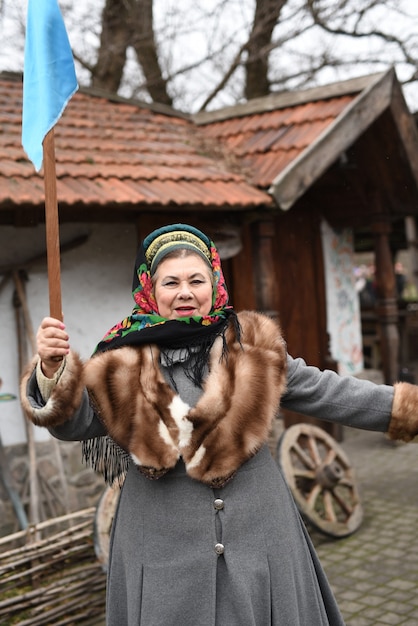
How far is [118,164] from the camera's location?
5.59 metres

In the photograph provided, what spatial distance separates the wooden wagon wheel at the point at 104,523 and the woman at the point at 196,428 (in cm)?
195

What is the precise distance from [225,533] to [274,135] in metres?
5.15

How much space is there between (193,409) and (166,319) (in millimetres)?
280

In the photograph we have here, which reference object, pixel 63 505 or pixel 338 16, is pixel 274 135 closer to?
pixel 63 505

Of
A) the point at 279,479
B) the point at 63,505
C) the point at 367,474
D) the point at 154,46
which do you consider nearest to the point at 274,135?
the point at 367,474

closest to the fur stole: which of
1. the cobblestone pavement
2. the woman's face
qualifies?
the woman's face

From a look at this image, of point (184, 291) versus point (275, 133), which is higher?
point (275, 133)

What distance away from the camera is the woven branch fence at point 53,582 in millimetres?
3832

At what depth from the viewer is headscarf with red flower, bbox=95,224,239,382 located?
2.12m

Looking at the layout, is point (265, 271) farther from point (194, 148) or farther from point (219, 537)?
Answer: point (219, 537)

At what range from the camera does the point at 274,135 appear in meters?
6.69

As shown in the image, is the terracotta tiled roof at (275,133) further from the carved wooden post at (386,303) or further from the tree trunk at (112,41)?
the tree trunk at (112,41)

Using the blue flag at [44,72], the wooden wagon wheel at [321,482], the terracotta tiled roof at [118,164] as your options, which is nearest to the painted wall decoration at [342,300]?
the terracotta tiled roof at [118,164]

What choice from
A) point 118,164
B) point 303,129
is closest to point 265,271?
point 303,129
